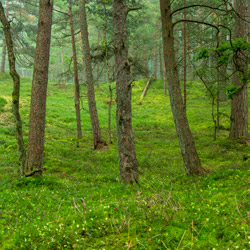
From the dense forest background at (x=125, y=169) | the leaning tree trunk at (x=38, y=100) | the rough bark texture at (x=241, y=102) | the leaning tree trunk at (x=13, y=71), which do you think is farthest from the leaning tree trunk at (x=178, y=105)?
the rough bark texture at (x=241, y=102)

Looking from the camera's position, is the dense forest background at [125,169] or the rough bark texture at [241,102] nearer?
the dense forest background at [125,169]

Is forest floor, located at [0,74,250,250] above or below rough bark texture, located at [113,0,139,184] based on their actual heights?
below

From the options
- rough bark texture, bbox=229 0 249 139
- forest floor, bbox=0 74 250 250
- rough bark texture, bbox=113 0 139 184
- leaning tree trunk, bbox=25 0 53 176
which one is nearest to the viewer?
forest floor, bbox=0 74 250 250

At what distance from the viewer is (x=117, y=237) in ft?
9.70

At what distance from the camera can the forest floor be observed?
114 inches

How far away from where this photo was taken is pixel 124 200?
452 centimetres

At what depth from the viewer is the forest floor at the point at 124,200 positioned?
114 inches

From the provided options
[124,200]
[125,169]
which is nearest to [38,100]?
[125,169]

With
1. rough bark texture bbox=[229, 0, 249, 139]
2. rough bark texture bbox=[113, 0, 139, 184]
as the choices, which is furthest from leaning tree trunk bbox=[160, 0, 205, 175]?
rough bark texture bbox=[229, 0, 249, 139]

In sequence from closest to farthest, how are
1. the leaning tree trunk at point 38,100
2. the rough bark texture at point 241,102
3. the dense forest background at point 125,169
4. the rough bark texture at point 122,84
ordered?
the dense forest background at point 125,169, the rough bark texture at point 122,84, the leaning tree trunk at point 38,100, the rough bark texture at point 241,102

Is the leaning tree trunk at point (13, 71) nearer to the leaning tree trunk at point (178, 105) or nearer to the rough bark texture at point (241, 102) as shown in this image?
the leaning tree trunk at point (178, 105)

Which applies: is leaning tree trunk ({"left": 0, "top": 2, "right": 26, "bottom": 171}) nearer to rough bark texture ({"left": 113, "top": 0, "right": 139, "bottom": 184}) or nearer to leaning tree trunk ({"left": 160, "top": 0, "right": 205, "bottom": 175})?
rough bark texture ({"left": 113, "top": 0, "right": 139, "bottom": 184})

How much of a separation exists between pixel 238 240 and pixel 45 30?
7773 millimetres

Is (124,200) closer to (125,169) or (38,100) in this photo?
(125,169)
